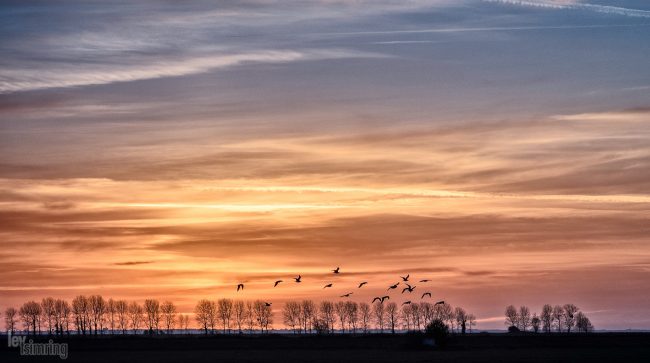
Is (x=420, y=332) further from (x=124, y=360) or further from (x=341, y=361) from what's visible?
(x=124, y=360)

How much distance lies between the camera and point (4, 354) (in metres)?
149

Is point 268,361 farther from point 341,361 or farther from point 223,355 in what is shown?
point 223,355


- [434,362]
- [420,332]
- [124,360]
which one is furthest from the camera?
[420,332]

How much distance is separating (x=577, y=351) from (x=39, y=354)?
89.3 m

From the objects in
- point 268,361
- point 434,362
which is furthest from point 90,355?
point 434,362

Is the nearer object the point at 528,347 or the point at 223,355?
the point at 223,355

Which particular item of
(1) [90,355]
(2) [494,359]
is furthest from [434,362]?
(1) [90,355]

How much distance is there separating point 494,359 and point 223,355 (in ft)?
142

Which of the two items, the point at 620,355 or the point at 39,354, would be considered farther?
the point at 39,354

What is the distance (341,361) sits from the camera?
413 feet

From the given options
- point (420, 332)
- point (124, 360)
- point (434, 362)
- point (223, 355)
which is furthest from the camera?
point (420, 332)

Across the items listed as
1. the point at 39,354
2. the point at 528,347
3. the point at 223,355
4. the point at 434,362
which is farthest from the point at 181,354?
the point at 528,347

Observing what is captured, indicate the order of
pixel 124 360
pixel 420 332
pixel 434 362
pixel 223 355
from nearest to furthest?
pixel 434 362 → pixel 124 360 → pixel 223 355 → pixel 420 332

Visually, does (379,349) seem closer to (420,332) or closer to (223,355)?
(420,332)
